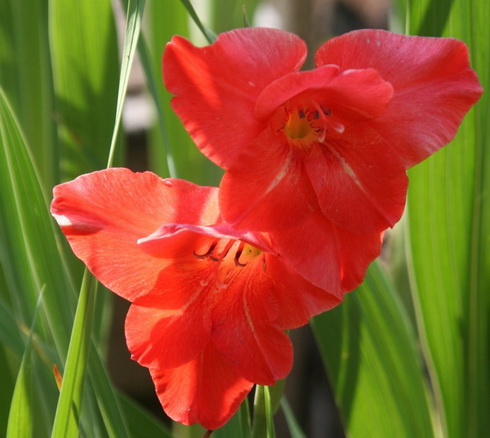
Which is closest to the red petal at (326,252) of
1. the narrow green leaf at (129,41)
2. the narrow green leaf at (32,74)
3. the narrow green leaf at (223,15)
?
the narrow green leaf at (129,41)

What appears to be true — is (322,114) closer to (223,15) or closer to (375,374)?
(375,374)

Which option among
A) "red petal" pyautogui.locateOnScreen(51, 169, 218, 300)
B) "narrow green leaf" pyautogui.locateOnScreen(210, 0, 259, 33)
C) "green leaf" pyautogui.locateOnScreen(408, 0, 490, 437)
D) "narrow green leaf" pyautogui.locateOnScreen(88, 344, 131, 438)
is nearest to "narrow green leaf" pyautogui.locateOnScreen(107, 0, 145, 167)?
"red petal" pyautogui.locateOnScreen(51, 169, 218, 300)

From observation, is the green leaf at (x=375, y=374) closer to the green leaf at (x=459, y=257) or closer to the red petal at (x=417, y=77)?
the green leaf at (x=459, y=257)

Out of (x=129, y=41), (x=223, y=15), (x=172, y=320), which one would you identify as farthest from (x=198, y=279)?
(x=223, y=15)

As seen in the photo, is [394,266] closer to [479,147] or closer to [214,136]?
[479,147]

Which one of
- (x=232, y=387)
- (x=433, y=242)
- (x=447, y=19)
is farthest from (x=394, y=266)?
(x=232, y=387)
